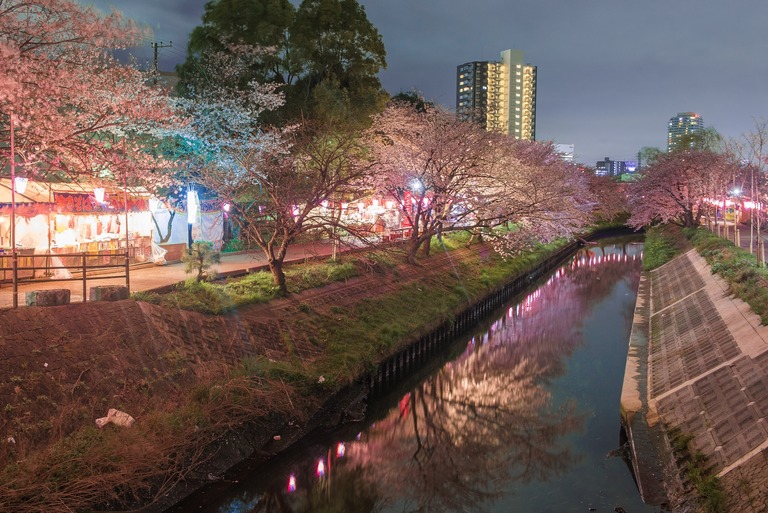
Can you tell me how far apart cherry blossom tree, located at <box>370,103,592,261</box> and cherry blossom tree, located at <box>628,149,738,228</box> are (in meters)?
18.8

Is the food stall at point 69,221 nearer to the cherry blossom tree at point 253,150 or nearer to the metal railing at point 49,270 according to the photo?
the metal railing at point 49,270

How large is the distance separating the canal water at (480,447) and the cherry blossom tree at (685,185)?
24792 mm

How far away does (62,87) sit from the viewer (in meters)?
13.4

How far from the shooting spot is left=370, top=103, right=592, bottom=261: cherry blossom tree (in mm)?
24312

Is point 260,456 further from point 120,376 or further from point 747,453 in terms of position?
point 747,453

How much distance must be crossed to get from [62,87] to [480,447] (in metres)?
11.8

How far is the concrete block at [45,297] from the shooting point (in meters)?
11.1

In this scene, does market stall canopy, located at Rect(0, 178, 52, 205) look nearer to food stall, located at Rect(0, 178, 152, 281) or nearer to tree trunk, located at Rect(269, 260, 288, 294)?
food stall, located at Rect(0, 178, 152, 281)

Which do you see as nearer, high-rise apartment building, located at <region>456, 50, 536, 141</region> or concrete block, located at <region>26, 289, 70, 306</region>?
concrete block, located at <region>26, 289, 70, 306</region>

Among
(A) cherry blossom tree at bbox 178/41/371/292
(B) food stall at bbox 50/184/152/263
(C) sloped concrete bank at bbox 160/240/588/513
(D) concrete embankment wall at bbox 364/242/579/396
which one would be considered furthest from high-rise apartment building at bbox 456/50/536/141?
(B) food stall at bbox 50/184/152/263

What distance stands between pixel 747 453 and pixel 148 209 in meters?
19.7

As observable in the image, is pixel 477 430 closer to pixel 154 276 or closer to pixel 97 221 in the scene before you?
pixel 154 276

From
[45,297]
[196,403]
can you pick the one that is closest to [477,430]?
[196,403]

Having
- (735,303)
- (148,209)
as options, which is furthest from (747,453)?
(148,209)
